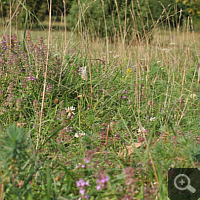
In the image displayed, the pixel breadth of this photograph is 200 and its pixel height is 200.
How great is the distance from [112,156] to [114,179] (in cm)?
23

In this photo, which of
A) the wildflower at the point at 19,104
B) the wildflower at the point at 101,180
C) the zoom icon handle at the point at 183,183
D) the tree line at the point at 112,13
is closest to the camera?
the wildflower at the point at 101,180

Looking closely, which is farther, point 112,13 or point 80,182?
point 112,13

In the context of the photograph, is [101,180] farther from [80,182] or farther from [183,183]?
[183,183]

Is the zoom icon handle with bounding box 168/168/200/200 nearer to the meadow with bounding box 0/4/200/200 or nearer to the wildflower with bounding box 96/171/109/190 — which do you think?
the meadow with bounding box 0/4/200/200

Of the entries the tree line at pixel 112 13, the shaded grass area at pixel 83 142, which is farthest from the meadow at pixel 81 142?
the tree line at pixel 112 13

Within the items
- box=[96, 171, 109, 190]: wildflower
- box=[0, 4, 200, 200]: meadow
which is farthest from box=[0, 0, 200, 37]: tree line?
box=[96, 171, 109, 190]: wildflower

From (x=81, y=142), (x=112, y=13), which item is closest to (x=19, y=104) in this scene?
(x=81, y=142)

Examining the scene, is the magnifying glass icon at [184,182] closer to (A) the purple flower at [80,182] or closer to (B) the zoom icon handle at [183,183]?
(B) the zoom icon handle at [183,183]

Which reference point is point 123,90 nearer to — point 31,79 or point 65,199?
point 31,79

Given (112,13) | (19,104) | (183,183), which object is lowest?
(183,183)

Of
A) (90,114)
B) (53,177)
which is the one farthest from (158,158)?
(90,114)

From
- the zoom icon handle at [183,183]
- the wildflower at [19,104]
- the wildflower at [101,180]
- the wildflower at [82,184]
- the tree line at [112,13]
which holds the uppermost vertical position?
the tree line at [112,13]

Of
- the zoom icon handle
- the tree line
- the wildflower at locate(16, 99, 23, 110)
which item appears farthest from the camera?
the tree line

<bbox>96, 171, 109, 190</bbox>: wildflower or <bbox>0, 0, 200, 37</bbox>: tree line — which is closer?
<bbox>96, 171, 109, 190</bbox>: wildflower
